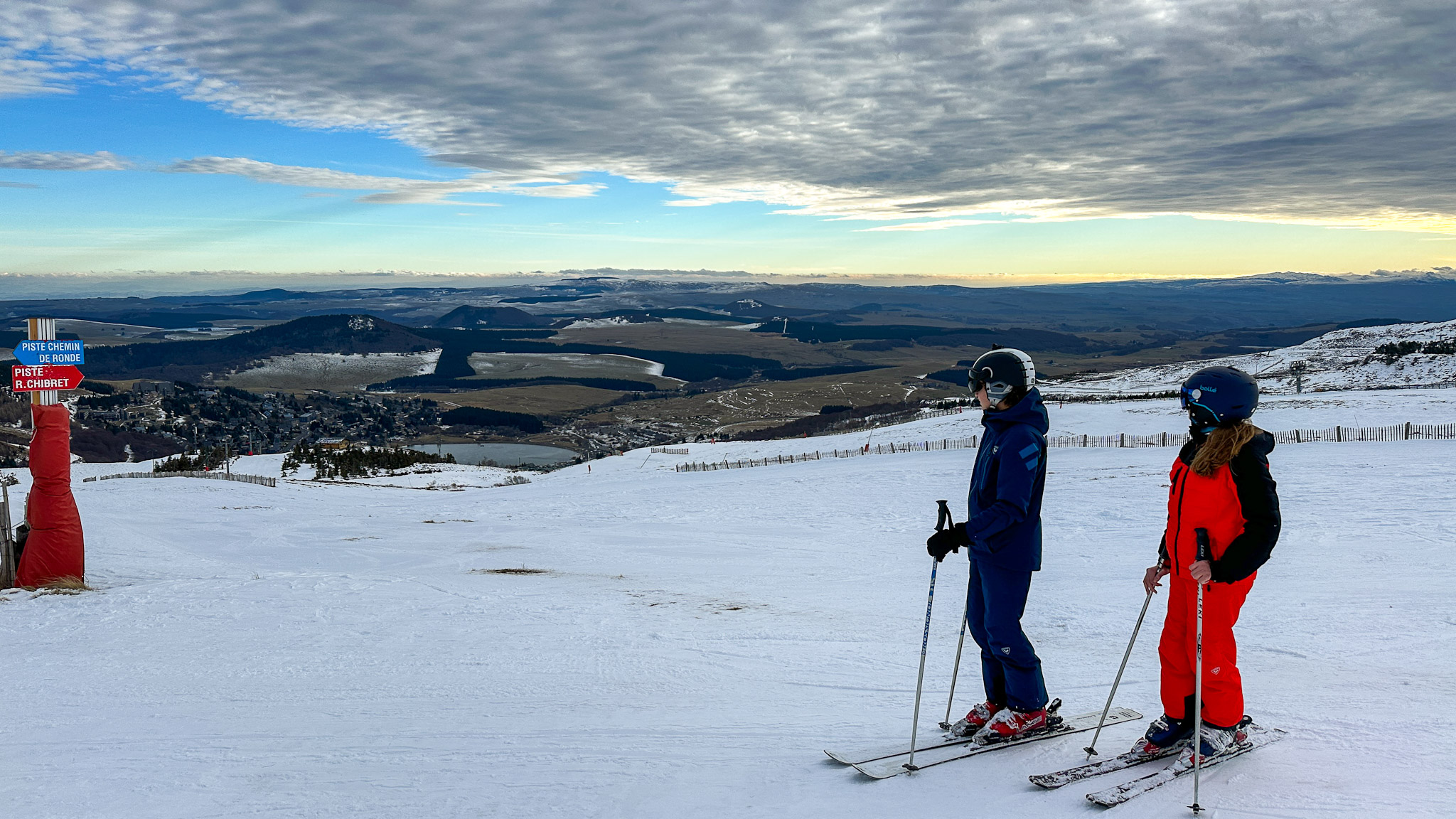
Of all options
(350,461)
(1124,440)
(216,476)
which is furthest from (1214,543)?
(350,461)

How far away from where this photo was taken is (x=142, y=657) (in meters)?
8.92

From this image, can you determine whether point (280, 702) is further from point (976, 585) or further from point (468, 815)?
point (976, 585)

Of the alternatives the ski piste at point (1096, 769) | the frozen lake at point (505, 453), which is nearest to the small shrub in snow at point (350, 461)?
the frozen lake at point (505, 453)

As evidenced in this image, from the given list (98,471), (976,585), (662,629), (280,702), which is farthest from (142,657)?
(98,471)

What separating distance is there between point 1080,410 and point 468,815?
41.4 m

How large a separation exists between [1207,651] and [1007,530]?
1.18 metres

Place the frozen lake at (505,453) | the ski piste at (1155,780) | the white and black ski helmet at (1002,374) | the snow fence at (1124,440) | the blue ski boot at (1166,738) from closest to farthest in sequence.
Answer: the ski piste at (1155,780) < the blue ski boot at (1166,738) < the white and black ski helmet at (1002,374) < the snow fence at (1124,440) < the frozen lake at (505,453)

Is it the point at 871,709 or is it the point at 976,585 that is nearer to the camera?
the point at 976,585

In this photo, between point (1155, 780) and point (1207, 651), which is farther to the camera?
point (1207, 651)

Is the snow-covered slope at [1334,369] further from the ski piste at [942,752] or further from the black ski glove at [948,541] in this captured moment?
the black ski glove at [948,541]

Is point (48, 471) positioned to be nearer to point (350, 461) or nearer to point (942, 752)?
point (942, 752)

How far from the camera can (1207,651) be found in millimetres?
4820

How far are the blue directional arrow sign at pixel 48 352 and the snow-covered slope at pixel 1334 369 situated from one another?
145 feet

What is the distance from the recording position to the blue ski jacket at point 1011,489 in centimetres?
505
